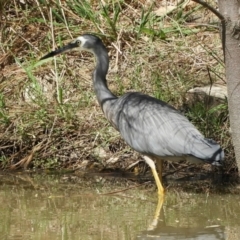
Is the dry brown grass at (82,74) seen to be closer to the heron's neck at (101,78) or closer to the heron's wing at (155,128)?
the heron's neck at (101,78)

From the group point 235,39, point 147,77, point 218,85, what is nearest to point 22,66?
point 147,77

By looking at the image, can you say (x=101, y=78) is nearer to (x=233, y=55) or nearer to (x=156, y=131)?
(x=156, y=131)

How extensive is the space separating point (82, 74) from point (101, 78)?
1.29 m

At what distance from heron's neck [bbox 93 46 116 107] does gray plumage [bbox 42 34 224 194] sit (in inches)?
0.5

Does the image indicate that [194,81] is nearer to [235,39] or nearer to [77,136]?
[77,136]

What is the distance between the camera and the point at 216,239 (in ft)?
17.2

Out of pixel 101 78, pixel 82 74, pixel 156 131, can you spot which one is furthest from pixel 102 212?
pixel 82 74

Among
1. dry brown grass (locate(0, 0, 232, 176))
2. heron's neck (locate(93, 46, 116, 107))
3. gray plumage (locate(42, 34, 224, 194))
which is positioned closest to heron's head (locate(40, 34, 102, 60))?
heron's neck (locate(93, 46, 116, 107))

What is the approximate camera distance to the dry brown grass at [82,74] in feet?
24.8

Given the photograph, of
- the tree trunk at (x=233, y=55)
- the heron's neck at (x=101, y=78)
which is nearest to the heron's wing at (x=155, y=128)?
the heron's neck at (x=101, y=78)

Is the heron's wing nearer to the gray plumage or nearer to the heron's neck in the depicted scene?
the gray plumage

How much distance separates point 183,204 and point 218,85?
6.57 feet

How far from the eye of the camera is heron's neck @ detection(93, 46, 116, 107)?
722 cm

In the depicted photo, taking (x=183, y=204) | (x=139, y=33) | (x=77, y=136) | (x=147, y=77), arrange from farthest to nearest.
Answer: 1. (x=139, y=33)
2. (x=147, y=77)
3. (x=77, y=136)
4. (x=183, y=204)
